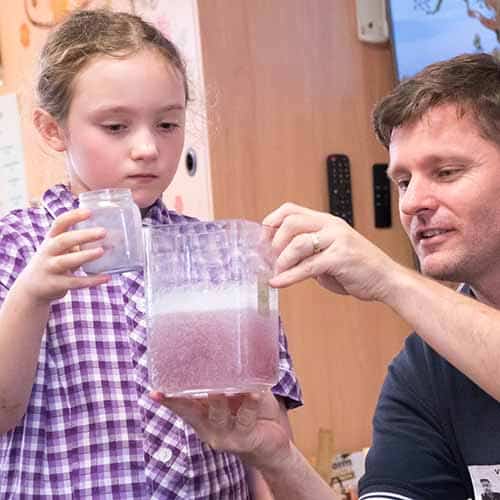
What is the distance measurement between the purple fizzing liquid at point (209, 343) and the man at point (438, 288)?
0.18 meters

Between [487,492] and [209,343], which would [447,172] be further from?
[209,343]

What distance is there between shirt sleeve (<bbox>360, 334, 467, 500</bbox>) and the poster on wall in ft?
Result: 7.56

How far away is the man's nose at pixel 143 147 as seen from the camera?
1201 mm

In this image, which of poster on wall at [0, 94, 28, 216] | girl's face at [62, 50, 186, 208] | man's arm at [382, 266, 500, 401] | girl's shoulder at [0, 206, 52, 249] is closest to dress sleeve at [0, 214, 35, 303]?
girl's shoulder at [0, 206, 52, 249]

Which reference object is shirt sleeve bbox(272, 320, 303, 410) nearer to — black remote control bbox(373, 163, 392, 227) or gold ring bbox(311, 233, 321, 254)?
gold ring bbox(311, 233, 321, 254)

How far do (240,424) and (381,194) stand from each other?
162 cm

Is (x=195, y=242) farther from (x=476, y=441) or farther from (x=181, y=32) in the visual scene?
(x=181, y=32)

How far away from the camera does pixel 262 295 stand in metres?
0.94

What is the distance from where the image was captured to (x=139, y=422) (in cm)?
123

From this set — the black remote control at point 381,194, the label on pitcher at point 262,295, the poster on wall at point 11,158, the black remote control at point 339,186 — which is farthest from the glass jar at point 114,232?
the poster on wall at point 11,158

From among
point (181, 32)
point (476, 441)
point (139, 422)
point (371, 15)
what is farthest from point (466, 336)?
point (371, 15)

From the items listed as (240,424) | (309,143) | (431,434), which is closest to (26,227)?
(240,424)

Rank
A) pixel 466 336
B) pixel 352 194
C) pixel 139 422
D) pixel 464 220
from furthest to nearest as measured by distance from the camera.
A: pixel 352 194, pixel 464 220, pixel 139 422, pixel 466 336

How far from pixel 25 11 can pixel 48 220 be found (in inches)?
87.1
